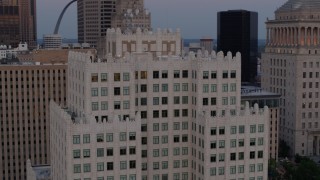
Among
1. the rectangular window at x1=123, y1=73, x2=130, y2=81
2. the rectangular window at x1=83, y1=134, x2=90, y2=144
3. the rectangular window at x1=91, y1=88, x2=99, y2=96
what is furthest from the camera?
the rectangular window at x1=123, y1=73, x2=130, y2=81

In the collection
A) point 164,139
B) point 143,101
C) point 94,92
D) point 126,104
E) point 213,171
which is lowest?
point 213,171

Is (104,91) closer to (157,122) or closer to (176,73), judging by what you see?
(157,122)

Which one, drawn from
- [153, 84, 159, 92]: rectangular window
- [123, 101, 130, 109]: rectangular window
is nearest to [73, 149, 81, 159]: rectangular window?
[123, 101, 130, 109]: rectangular window

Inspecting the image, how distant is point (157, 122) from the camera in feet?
400

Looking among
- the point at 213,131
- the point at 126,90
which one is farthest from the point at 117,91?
the point at 213,131

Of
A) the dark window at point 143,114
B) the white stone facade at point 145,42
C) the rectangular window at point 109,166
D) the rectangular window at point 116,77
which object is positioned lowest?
the rectangular window at point 109,166

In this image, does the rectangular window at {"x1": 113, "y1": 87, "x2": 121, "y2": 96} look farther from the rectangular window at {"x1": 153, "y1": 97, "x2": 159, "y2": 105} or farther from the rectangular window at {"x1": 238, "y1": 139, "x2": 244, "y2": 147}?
the rectangular window at {"x1": 238, "y1": 139, "x2": 244, "y2": 147}

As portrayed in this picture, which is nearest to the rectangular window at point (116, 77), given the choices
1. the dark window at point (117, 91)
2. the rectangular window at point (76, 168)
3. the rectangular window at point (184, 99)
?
the dark window at point (117, 91)

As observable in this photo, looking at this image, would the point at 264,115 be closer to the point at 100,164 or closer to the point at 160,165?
the point at 160,165

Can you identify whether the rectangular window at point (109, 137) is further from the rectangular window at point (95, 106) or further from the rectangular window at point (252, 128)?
the rectangular window at point (252, 128)

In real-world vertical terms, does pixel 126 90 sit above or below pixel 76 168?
above

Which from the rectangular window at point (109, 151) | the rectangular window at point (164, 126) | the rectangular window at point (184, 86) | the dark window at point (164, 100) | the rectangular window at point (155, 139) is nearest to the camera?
the rectangular window at point (109, 151)

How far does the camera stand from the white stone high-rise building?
367ft

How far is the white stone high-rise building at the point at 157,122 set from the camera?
11196cm
